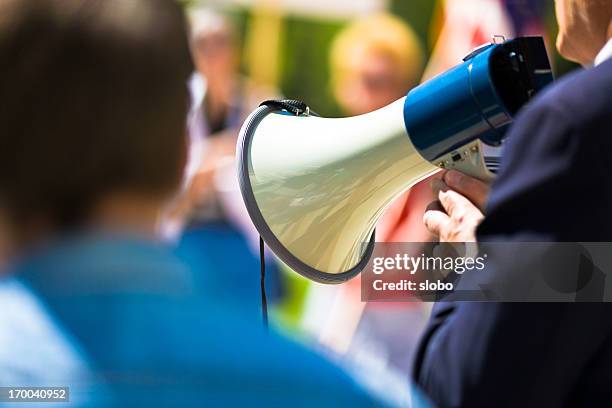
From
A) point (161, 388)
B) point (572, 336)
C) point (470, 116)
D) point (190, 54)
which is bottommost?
point (572, 336)

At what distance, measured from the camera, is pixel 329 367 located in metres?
0.90

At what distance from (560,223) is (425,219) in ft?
1.22

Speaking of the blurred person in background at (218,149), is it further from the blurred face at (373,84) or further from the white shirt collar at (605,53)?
the white shirt collar at (605,53)

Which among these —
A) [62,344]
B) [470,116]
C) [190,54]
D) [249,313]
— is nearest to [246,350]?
[249,313]

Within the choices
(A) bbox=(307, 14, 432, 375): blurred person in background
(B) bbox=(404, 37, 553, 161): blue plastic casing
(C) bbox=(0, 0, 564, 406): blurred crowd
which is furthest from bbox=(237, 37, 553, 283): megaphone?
(A) bbox=(307, 14, 432, 375): blurred person in background

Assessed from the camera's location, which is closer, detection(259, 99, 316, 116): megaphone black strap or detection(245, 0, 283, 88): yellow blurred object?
detection(259, 99, 316, 116): megaphone black strap

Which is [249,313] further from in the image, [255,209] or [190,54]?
[255,209]

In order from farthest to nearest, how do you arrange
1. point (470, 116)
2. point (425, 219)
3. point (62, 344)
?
1. point (425, 219)
2. point (470, 116)
3. point (62, 344)

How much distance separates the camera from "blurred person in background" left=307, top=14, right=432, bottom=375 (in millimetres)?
3584

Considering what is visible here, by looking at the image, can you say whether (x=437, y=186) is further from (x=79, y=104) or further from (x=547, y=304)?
(x=79, y=104)

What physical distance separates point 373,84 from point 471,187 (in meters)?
2.41

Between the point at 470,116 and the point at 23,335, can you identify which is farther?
the point at 470,116

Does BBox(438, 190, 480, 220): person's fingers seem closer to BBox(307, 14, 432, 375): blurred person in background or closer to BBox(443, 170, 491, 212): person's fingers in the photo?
Answer: BBox(443, 170, 491, 212): person's fingers

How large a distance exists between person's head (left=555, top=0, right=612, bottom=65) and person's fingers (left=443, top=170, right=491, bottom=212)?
0.29 m
